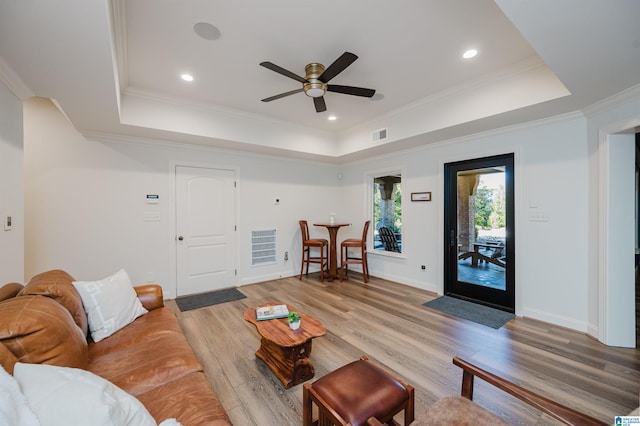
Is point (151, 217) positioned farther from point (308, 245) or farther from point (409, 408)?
point (409, 408)

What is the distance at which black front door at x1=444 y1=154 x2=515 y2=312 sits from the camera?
3.53 metres

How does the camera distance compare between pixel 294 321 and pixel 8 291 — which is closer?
pixel 8 291

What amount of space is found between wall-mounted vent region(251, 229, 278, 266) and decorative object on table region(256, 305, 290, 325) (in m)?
2.47

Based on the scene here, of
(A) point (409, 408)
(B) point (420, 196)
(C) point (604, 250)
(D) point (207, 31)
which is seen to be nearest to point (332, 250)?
(B) point (420, 196)

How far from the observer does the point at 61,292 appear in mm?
1716

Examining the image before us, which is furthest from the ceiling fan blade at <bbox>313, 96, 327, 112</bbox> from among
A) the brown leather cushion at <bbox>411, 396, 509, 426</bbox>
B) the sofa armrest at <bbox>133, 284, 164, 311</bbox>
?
the brown leather cushion at <bbox>411, 396, 509, 426</bbox>

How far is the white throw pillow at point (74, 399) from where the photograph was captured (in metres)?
0.81

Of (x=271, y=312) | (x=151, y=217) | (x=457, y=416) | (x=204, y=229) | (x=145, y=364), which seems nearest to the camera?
(x=457, y=416)

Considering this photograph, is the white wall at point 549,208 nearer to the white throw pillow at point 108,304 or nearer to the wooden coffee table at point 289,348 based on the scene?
the wooden coffee table at point 289,348

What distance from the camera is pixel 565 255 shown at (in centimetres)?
307

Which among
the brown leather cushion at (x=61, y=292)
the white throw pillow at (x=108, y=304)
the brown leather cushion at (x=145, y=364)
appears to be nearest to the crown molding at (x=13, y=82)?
the brown leather cushion at (x=61, y=292)

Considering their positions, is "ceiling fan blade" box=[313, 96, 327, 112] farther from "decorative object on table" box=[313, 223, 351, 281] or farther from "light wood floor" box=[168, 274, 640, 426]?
"light wood floor" box=[168, 274, 640, 426]

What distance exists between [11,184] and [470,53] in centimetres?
441

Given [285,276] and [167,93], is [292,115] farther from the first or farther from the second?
[285,276]
